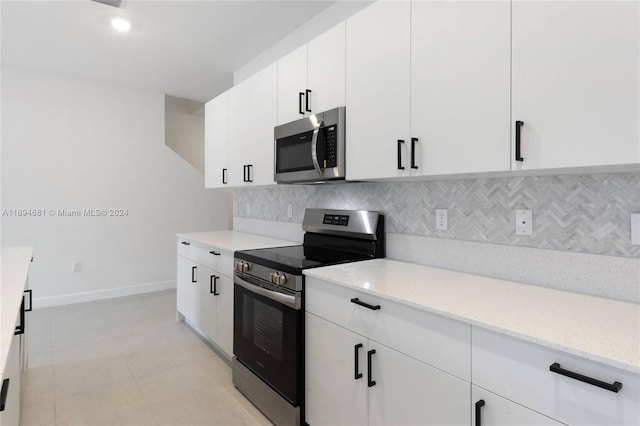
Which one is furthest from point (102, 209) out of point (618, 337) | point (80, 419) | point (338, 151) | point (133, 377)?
point (618, 337)

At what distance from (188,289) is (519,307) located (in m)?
2.89

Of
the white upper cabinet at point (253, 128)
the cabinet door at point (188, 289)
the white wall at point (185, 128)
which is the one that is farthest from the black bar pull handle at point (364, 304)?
the white wall at point (185, 128)

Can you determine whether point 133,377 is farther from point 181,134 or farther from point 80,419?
point 181,134

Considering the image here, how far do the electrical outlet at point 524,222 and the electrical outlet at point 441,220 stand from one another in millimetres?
360

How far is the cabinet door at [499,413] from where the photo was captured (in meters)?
1.01

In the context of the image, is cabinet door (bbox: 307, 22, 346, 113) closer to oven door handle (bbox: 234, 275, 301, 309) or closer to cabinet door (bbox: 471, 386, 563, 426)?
oven door handle (bbox: 234, 275, 301, 309)

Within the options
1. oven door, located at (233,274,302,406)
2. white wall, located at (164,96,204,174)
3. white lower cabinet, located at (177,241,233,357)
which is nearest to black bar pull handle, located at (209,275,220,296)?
white lower cabinet, located at (177,241,233,357)

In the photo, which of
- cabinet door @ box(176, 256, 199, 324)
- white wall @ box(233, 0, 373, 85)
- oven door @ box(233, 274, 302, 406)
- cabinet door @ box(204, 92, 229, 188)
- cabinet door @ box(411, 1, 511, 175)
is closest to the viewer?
cabinet door @ box(411, 1, 511, 175)

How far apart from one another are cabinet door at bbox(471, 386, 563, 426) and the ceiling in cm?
263

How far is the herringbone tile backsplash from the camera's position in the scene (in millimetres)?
1369

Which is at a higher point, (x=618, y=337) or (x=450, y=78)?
(x=450, y=78)

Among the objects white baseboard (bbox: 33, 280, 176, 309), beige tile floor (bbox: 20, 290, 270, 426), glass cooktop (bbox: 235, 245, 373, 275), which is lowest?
beige tile floor (bbox: 20, 290, 270, 426)

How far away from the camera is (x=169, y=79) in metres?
→ 4.36

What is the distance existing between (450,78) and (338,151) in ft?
2.39
